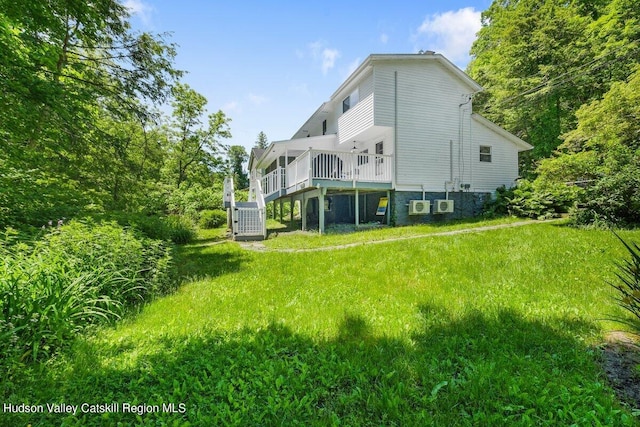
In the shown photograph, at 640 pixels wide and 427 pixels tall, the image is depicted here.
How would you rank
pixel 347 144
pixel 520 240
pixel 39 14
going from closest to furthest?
pixel 39 14 → pixel 520 240 → pixel 347 144

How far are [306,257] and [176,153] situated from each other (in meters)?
23.0

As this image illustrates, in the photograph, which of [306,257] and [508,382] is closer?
[508,382]

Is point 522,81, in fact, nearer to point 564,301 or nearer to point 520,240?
point 520,240

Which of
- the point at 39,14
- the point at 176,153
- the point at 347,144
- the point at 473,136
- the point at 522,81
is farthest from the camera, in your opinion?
the point at 176,153

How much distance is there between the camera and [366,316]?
146 inches

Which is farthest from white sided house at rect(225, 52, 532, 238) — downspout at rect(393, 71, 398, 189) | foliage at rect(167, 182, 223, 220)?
foliage at rect(167, 182, 223, 220)

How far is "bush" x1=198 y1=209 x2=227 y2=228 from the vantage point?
1902cm

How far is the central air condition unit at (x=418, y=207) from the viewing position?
12.1 metres

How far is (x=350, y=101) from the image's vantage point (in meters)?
14.6

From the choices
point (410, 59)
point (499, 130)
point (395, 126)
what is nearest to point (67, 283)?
point (395, 126)

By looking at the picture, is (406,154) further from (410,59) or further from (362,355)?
(362,355)

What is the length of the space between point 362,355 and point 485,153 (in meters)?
14.3

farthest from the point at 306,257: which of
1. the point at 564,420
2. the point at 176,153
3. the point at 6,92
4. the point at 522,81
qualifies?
the point at 176,153

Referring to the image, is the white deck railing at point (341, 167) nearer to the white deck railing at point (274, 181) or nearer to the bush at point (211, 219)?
the white deck railing at point (274, 181)
